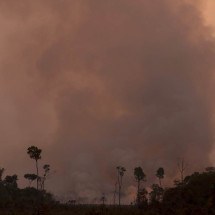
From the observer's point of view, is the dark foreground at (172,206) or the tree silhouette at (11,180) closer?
the dark foreground at (172,206)

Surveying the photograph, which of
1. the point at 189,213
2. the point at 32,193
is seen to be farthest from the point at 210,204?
the point at 32,193

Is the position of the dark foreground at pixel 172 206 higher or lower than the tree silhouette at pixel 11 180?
lower

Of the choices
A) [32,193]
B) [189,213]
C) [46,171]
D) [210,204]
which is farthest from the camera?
[46,171]

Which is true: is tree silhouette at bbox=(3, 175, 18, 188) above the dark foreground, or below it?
above

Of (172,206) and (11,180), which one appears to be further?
(11,180)

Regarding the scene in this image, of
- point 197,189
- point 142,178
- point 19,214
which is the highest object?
point 142,178

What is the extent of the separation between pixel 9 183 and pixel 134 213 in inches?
4150

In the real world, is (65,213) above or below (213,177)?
below

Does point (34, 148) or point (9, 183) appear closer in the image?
point (34, 148)

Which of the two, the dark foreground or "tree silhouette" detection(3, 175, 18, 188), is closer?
the dark foreground

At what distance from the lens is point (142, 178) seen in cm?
18900

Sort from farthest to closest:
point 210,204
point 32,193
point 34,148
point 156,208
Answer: point 32,193, point 34,148, point 156,208, point 210,204

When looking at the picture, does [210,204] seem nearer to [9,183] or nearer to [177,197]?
[177,197]

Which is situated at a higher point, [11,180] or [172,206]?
[11,180]
